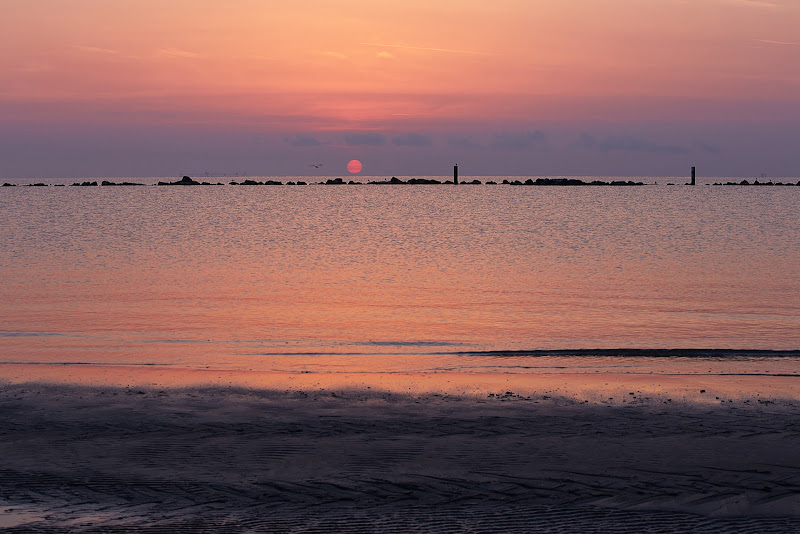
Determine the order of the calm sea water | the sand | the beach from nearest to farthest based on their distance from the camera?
the sand → the beach → the calm sea water

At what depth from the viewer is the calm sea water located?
17.4 meters

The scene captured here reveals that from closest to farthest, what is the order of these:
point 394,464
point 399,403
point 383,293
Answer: point 394,464 < point 399,403 < point 383,293

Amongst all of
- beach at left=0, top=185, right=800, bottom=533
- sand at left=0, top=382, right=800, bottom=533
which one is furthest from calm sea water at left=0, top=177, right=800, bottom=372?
sand at left=0, top=382, right=800, bottom=533

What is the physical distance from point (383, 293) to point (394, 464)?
1771 centimetres

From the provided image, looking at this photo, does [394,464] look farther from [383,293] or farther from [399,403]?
[383,293]

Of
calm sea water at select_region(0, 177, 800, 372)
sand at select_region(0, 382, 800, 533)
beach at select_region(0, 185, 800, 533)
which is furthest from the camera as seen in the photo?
calm sea water at select_region(0, 177, 800, 372)

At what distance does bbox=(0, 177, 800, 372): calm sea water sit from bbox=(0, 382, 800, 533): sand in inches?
201

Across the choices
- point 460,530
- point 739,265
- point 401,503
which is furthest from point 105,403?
point 739,265

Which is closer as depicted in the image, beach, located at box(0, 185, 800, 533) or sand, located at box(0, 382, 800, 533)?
sand, located at box(0, 382, 800, 533)

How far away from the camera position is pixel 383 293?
2620cm

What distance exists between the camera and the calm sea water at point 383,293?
17.4m

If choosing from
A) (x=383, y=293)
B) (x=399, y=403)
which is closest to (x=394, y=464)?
(x=399, y=403)

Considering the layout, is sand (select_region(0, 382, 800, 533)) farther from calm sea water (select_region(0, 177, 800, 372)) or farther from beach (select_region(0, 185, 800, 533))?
calm sea water (select_region(0, 177, 800, 372))

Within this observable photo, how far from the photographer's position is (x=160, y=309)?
22.2 m
